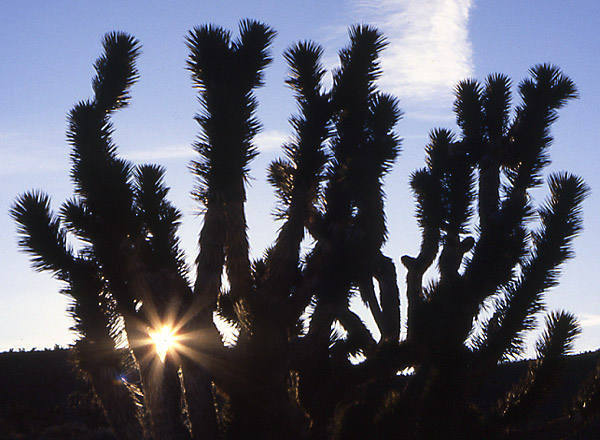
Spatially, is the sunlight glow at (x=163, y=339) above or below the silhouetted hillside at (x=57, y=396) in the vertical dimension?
below

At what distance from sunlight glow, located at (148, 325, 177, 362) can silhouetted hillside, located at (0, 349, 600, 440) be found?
3.17 metres

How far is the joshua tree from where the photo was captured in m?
6.46

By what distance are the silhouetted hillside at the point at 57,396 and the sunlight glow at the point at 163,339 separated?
3166 millimetres

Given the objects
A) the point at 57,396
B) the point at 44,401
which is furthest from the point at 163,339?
the point at 57,396

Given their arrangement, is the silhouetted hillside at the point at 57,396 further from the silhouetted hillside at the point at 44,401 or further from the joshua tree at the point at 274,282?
the joshua tree at the point at 274,282

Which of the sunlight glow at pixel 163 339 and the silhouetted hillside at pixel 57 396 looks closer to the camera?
the sunlight glow at pixel 163 339

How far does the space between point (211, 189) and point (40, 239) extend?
5.96ft

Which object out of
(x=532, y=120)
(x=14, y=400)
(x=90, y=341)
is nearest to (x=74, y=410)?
(x=14, y=400)

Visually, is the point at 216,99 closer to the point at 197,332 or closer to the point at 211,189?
the point at 211,189

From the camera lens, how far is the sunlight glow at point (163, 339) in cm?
667

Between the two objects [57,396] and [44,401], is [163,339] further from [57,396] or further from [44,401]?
[57,396]

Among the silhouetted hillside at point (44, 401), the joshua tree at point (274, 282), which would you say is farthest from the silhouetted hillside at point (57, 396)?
the joshua tree at point (274, 282)

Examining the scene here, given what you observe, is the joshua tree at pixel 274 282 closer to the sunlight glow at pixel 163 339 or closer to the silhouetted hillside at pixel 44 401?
the sunlight glow at pixel 163 339

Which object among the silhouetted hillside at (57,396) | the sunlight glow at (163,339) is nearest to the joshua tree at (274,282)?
the sunlight glow at (163,339)
